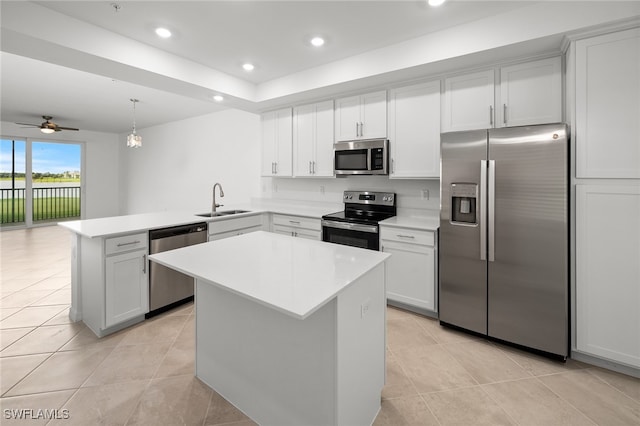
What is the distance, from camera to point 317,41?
9.27 feet

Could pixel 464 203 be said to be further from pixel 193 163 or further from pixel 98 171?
pixel 98 171

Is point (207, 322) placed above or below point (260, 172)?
below

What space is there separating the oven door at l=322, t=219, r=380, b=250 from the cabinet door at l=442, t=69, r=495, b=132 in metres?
1.30

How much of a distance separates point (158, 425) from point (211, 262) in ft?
3.11

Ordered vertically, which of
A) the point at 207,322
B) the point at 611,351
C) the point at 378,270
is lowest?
the point at 611,351

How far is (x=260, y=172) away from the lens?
4.97 m

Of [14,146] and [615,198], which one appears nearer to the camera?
[615,198]

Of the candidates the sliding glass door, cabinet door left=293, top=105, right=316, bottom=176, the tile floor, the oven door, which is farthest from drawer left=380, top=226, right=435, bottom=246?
the sliding glass door

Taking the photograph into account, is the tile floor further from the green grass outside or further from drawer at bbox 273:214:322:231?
the green grass outside

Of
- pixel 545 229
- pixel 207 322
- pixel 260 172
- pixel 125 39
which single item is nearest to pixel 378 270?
pixel 207 322

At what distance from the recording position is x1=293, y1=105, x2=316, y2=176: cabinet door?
403 cm

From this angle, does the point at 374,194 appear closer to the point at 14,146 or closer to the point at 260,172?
the point at 260,172

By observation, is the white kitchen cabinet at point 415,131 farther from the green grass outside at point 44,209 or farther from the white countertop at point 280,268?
the green grass outside at point 44,209

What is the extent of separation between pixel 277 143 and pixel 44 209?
7.73 metres
